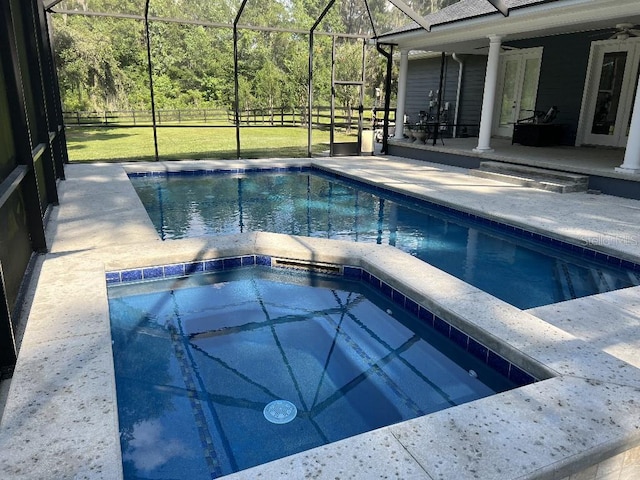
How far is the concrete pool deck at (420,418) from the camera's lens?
5.84ft

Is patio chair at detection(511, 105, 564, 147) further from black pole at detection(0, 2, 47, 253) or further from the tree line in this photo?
the tree line

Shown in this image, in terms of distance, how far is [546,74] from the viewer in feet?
34.0

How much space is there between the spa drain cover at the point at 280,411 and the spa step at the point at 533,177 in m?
6.11

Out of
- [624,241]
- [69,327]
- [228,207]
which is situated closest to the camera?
[69,327]

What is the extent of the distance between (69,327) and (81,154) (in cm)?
1111

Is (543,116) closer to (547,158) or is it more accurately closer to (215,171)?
(547,158)

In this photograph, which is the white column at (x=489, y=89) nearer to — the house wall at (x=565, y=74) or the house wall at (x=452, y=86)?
the house wall at (x=565, y=74)

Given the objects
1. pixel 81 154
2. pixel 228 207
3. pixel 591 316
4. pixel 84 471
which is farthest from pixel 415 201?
pixel 81 154

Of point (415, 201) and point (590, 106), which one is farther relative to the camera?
point (590, 106)

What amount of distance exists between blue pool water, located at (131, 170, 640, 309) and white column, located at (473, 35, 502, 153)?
265cm

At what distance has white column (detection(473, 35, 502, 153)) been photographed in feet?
28.1

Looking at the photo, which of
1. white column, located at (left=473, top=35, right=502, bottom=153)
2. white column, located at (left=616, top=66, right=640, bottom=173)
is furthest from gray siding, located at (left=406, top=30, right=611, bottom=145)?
white column, located at (left=616, top=66, right=640, bottom=173)

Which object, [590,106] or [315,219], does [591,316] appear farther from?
[590,106]

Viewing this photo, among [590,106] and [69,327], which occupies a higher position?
[590,106]
